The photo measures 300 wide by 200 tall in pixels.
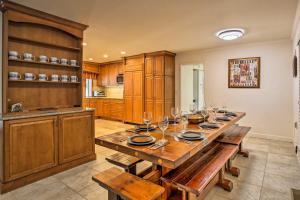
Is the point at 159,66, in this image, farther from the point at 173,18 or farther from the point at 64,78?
the point at 64,78

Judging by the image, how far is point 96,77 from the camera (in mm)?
8102

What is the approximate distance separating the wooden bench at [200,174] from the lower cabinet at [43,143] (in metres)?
1.75

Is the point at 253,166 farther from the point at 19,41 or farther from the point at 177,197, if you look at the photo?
the point at 19,41

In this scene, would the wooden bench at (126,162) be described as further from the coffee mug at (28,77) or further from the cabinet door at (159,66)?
the cabinet door at (159,66)

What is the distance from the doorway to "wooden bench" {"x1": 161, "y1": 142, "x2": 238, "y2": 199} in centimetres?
336

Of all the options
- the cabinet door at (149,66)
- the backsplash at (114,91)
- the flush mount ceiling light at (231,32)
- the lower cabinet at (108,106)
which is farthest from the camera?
the backsplash at (114,91)

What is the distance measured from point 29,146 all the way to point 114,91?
19.1ft

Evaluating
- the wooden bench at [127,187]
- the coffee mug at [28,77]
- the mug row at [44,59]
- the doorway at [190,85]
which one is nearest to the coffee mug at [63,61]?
the mug row at [44,59]

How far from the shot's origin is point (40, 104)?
9.79ft

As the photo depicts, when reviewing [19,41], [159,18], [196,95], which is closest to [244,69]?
[196,95]

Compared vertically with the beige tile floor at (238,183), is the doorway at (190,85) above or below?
above

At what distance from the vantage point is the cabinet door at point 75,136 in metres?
2.69

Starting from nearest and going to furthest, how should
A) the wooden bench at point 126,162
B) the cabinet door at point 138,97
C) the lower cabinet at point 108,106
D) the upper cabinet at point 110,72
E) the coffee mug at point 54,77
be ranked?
the wooden bench at point 126,162 < the coffee mug at point 54,77 < the cabinet door at point 138,97 < the lower cabinet at point 108,106 < the upper cabinet at point 110,72

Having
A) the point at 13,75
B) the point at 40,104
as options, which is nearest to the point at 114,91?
the point at 40,104
